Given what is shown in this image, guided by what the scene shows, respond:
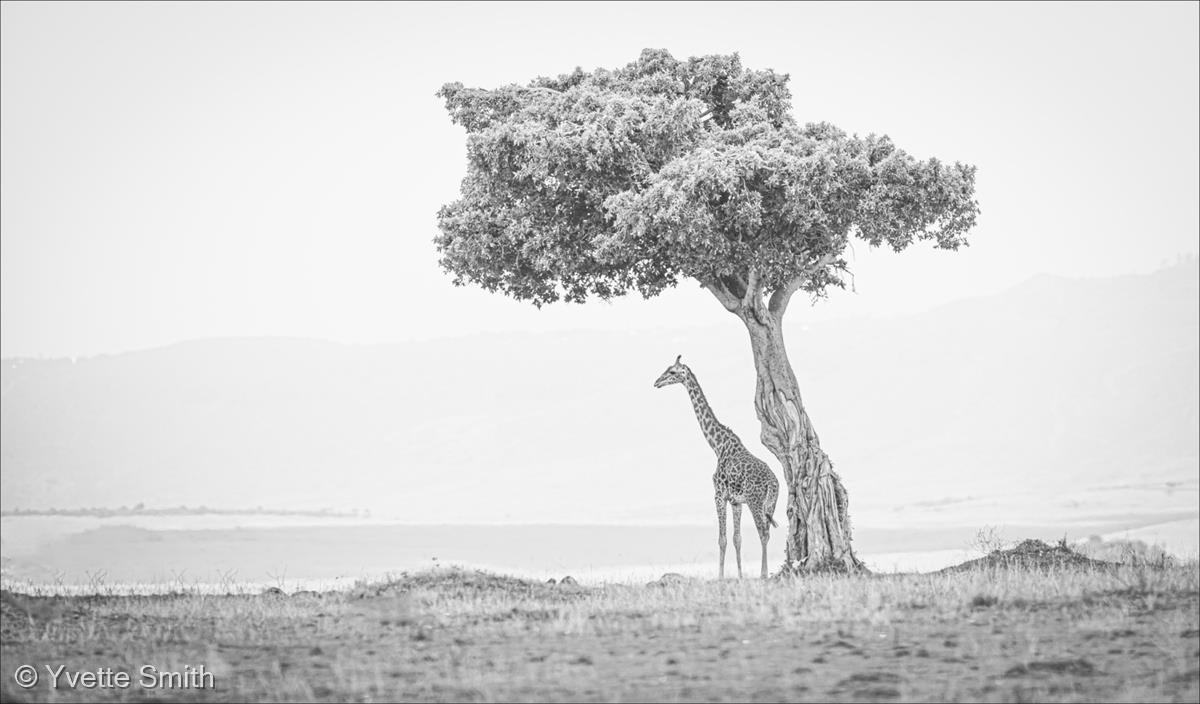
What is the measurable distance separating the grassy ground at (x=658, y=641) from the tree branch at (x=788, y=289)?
861 cm

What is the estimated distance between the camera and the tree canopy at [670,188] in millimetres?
27984

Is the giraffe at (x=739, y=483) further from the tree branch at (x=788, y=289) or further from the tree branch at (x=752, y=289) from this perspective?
the tree branch at (x=788, y=289)

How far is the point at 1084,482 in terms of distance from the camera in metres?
155

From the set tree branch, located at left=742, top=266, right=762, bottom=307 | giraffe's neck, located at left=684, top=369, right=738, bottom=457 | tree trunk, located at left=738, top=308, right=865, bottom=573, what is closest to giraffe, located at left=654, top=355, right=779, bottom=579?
giraffe's neck, located at left=684, top=369, right=738, bottom=457

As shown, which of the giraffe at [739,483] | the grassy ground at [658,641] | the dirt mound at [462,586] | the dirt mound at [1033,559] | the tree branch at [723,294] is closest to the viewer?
the grassy ground at [658,641]

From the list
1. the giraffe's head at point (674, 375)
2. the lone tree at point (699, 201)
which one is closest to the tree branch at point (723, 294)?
the lone tree at point (699, 201)

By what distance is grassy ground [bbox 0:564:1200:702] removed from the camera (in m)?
14.9

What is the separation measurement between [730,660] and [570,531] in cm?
10301

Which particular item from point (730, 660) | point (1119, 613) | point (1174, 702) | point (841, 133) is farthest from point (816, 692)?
point (841, 133)

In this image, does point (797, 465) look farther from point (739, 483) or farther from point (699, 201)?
point (699, 201)

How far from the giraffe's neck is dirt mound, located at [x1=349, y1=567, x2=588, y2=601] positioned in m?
5.99

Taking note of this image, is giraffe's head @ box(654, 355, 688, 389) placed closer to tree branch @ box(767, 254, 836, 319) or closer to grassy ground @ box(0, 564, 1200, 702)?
tree branch @ box(767, 254, 836, 319)

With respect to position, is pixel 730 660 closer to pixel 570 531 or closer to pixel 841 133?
pixel 841 133
